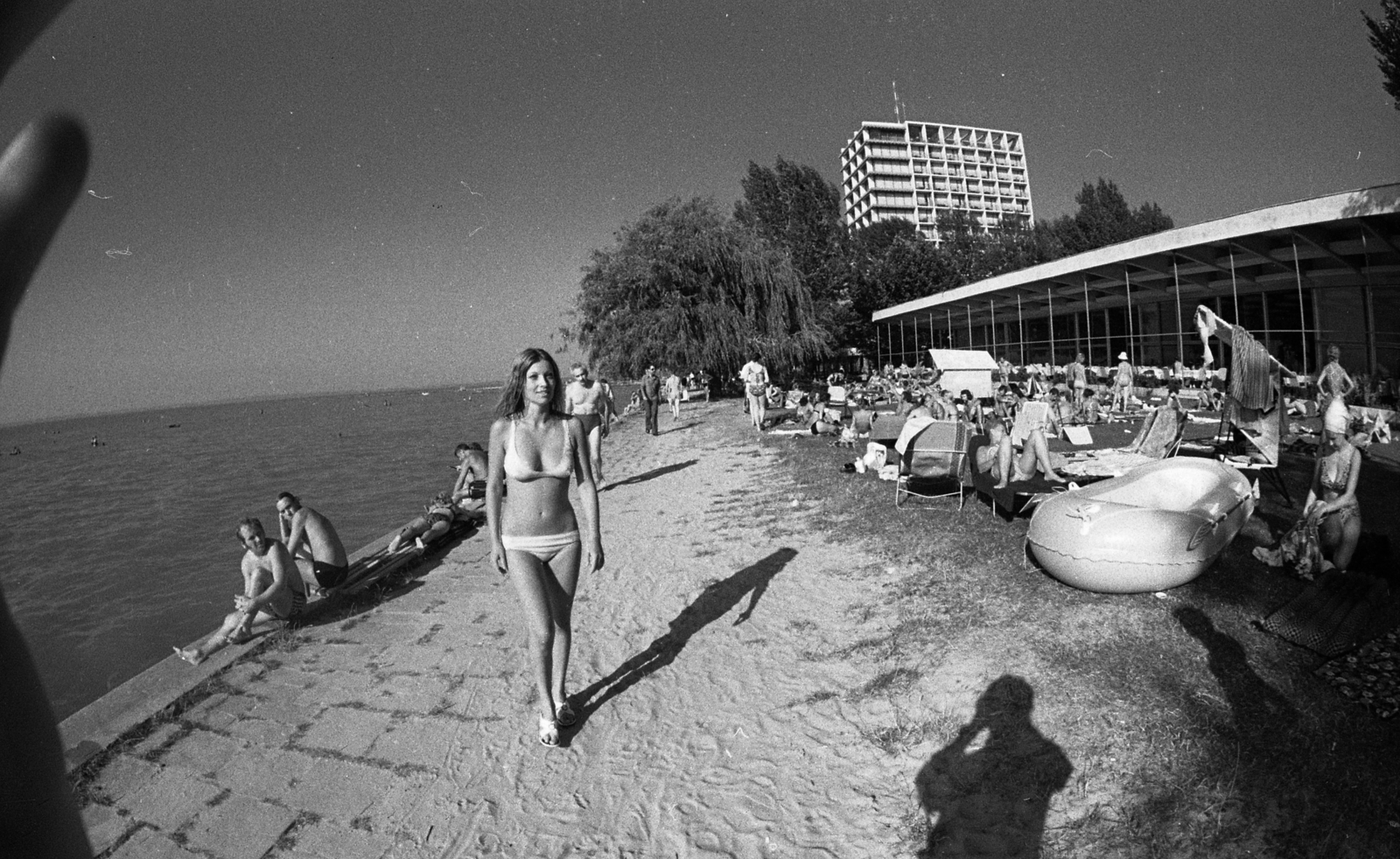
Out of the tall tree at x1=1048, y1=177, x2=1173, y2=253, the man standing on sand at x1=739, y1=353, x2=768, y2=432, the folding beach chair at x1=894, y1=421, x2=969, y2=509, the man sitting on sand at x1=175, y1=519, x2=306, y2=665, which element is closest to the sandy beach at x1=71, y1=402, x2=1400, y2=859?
the man sitting on sand at x1=175, y1=519, x2=306, y2=665

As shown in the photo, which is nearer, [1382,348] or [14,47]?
[14,47]

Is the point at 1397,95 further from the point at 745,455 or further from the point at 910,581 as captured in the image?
the point at 910,581

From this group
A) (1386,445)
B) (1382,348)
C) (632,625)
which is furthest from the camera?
(1382,348)

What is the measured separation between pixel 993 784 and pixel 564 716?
2.22 metres

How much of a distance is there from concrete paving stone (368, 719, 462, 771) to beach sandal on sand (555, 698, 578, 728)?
1.89 ft

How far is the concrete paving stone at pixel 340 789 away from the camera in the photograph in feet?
11.2

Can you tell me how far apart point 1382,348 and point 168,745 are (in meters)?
24.3

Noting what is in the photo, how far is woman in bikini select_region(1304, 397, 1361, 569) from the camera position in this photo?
477 cm

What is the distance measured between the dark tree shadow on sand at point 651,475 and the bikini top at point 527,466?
740 cm

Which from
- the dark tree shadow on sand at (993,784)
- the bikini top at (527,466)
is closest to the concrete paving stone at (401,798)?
the bikini top at (527,466)

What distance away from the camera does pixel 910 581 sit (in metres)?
5.56

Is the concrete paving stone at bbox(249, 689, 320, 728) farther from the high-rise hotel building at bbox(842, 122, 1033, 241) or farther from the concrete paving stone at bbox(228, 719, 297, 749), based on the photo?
the high-rise hotel building at bbox(842, 122, 1033, 241)

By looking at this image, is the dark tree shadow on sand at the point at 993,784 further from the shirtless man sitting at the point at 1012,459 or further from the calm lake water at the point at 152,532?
the shirtless man sitting at the point at 1012,459

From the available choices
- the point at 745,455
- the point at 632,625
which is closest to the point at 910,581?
the point at 632,625
